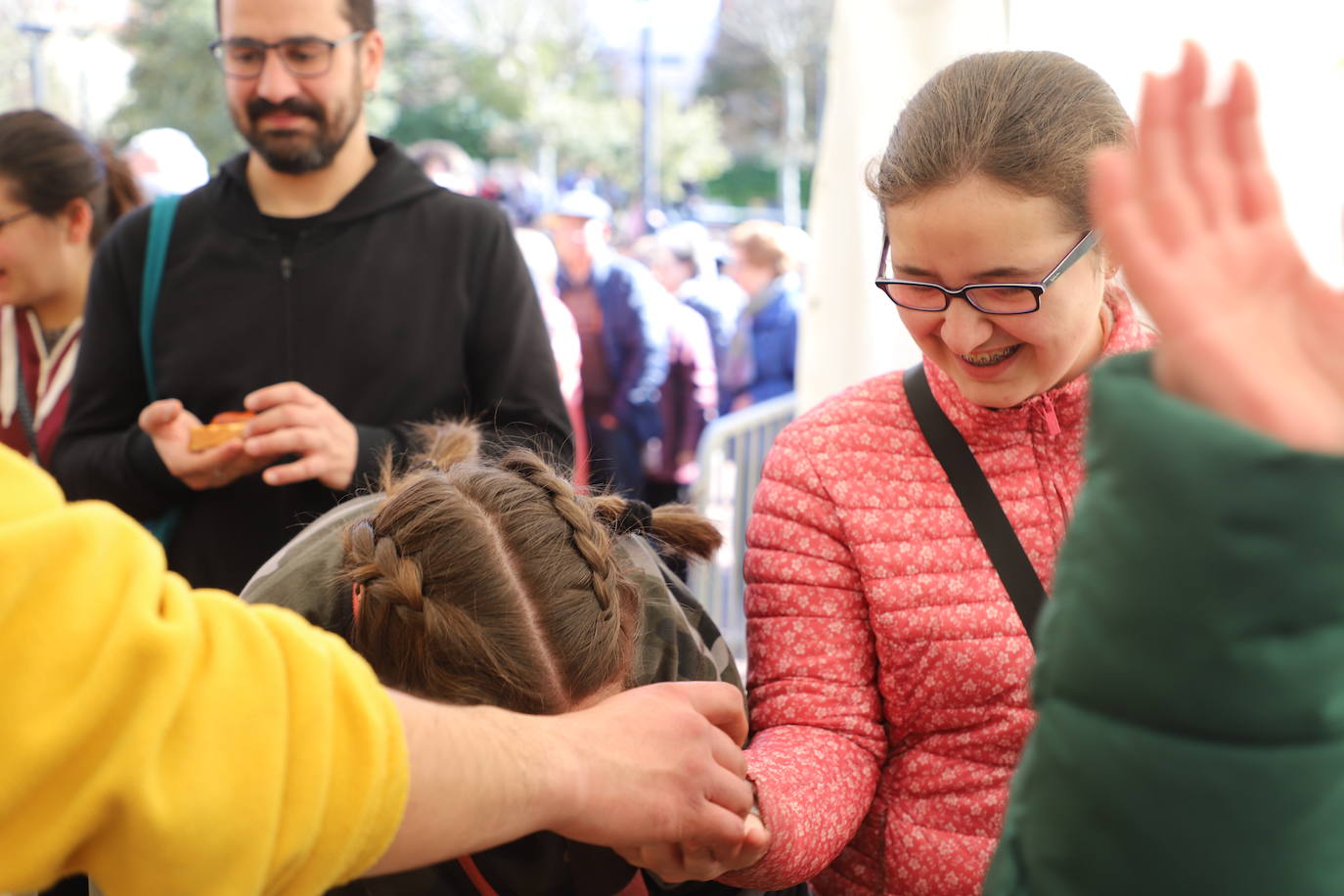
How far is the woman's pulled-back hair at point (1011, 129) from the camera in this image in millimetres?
1676

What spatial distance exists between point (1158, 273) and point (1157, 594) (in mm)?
205

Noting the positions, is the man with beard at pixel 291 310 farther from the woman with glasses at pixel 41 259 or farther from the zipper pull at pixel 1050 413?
the zipper pull at pixel 1050 413

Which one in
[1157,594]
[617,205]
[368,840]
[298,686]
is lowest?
[617,205]

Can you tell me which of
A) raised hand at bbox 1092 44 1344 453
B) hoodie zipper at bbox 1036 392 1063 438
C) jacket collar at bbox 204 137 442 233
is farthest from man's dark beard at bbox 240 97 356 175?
raised hand at bbox 1092 44 1344 453

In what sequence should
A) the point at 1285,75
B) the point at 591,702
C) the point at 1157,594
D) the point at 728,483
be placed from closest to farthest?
1. the point at 1157,594
2. the point at 591,702
3. the point at 1285,75
4. the point at 728,483

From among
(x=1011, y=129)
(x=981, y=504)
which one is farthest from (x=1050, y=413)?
(x=1011, y=129)

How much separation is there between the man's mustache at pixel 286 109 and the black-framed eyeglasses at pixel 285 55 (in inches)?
2.6

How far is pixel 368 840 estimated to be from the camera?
1.03m

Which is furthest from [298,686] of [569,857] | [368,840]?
[569,857]

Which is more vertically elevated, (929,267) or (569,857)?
(929,267)

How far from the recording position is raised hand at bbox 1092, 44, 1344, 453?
789 millimetres

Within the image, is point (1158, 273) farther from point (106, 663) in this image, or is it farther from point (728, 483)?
point (728, 483)

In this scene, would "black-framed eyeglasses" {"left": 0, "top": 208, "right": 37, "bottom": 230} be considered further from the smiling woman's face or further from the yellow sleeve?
the yellow sleeve

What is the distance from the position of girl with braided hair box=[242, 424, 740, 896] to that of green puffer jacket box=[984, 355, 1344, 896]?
2.73 ft
